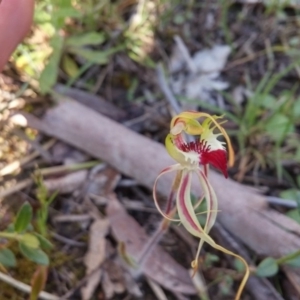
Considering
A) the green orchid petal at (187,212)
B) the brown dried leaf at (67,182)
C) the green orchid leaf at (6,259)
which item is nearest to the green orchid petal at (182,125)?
the green orchid petal at (187,212)

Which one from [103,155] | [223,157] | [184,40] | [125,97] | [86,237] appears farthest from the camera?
[184,40]

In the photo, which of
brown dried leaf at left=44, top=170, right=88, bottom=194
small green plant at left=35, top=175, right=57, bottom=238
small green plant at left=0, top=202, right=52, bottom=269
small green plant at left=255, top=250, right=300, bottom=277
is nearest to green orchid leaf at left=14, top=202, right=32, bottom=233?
small green plant at left=0, top=202, right=52, bottom=269

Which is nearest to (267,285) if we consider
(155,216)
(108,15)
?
(155,216)

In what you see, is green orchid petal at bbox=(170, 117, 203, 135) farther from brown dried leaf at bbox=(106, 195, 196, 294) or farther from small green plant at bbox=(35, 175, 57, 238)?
brown dried leaf at bbox=(106, 195, 196, 294)

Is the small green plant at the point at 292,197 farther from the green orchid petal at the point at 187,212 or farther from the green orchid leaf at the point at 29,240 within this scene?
the green orchid leaf at the point at 29,240

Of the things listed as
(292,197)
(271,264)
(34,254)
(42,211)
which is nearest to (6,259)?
(34,254)

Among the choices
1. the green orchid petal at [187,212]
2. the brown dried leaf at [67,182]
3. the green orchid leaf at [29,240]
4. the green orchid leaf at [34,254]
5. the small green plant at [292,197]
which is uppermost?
the small green plant at [292,197]

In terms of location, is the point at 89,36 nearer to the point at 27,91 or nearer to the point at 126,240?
the point at 27,91
